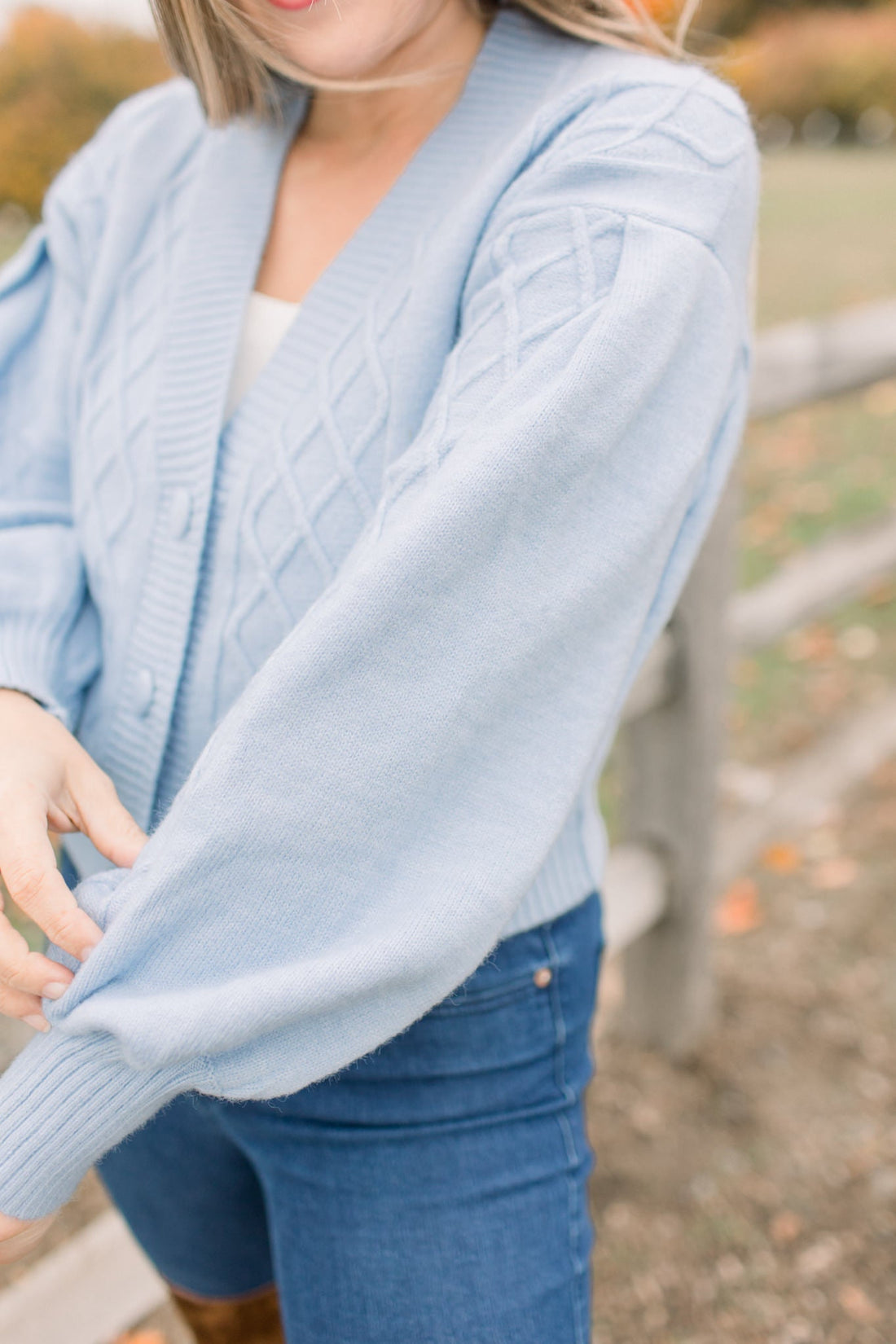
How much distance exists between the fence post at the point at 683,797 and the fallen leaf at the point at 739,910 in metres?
0.36

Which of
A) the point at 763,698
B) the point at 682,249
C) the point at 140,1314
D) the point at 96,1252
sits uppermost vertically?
the point at 682,249

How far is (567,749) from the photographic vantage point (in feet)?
2.97

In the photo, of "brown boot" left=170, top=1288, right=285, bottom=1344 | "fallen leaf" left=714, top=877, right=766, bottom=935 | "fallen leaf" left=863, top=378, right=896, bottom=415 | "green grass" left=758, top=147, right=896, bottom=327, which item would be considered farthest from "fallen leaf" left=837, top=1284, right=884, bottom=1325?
"green grass" left=758, top=147, right=896, bottom=327

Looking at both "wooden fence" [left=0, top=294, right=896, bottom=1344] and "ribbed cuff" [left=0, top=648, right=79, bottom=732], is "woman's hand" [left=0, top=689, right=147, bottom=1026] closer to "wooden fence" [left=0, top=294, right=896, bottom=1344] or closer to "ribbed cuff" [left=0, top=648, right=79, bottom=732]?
"ribbed cuff" [left=0, top=648, right=79, bottom=732]

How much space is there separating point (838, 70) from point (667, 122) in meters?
17.4

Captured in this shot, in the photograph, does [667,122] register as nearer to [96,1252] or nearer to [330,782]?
[330,782]

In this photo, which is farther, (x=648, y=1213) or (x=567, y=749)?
(x=648, y=1213)

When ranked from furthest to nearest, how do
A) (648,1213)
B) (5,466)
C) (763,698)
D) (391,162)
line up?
(763,698), (648,1213), (5,466), (391,162)

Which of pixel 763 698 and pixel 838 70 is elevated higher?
pixel 763 698

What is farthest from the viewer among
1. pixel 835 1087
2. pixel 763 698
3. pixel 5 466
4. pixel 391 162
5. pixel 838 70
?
pixel 838 70

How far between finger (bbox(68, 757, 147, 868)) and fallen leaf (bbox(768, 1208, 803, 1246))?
160 centimetres

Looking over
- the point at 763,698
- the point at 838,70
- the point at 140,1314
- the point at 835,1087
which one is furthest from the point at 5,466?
the point at 838,70

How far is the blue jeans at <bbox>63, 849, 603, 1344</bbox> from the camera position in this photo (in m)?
1.01

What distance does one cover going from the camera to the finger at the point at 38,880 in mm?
848
